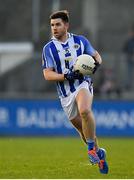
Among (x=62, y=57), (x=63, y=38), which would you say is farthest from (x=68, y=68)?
(x=63, y=38)

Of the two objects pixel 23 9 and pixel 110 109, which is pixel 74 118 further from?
pixel 23 9

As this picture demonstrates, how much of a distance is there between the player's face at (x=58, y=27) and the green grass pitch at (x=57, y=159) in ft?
6.60

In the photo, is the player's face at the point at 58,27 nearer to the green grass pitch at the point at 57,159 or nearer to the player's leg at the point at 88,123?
the player's leg at the point at 88,123

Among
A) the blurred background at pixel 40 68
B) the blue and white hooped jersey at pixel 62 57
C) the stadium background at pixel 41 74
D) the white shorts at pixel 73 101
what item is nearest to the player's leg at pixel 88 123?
the white shorts at pixel 73 101

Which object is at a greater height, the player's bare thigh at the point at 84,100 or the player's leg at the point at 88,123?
the player's bare thigh at the point at 84,100

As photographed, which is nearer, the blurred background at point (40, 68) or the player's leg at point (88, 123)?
the player's leg at point (88, 123)

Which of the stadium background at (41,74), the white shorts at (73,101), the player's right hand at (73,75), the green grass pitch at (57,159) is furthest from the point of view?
the stadium background at (41,74)

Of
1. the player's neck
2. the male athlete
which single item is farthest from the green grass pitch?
the player's neck

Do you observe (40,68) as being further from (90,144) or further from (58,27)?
(90,144)

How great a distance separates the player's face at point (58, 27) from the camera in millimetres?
10875

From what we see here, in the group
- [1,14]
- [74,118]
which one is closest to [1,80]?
[1,14]

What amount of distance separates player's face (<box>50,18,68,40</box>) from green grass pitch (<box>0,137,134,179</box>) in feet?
6.60

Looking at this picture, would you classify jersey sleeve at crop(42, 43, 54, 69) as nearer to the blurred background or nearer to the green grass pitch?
the green grass pitch

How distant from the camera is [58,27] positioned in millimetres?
10875
